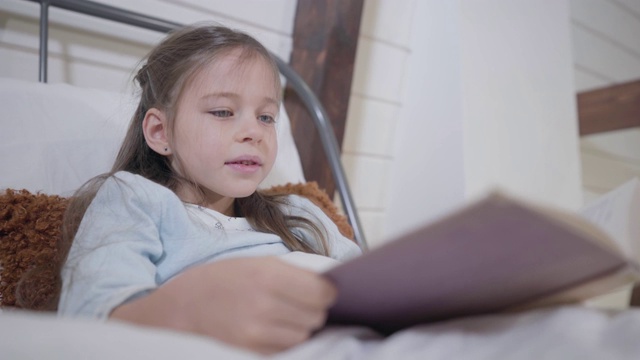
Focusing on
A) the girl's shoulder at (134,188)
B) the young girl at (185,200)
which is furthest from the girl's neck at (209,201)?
the girl's shoulder at (134,188)

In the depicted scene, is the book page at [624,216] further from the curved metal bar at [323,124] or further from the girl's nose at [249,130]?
the curved metal bar at [323,124]

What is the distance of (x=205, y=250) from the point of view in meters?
0.69

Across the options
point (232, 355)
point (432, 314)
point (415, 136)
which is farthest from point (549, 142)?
point (232, 355)

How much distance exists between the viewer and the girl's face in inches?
29.4

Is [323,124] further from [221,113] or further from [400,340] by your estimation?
[400,340]

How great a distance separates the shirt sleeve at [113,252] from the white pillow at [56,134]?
0.23 metres

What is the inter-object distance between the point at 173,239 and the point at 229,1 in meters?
0.83

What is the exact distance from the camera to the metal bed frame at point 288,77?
1022 mm

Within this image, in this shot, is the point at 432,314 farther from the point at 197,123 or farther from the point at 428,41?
the point at 428,41

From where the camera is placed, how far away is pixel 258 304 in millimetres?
372

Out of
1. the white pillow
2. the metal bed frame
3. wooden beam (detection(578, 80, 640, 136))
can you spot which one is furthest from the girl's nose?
wooden beam (detection(578, 80, 640, 136))

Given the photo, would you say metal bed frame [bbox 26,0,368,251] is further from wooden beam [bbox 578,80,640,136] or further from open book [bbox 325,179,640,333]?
wooden beam [bbox 578,80,640,136]

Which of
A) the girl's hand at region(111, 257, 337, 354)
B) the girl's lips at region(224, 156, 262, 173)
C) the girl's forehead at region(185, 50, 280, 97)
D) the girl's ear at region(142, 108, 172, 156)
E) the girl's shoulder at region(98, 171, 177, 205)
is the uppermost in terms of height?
the girl's forehead at region(185, 50, 280, 97)

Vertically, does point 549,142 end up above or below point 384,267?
above
